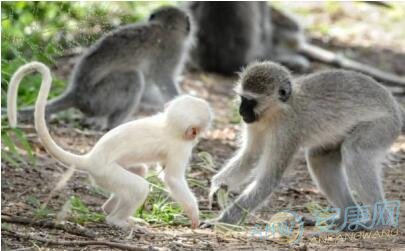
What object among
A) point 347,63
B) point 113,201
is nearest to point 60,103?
point 113,201

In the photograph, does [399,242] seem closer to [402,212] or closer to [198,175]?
[402,212]

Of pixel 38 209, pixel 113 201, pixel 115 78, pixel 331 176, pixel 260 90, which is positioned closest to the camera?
pixel 113 201

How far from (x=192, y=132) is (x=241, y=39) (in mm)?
9505

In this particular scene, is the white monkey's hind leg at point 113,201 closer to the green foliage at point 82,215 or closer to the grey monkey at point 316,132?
the green foliage at point 82,215

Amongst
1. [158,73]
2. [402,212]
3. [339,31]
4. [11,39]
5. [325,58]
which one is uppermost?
[339,31]

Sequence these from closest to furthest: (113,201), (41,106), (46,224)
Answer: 1. (41,106)
2. (46,224)
3. (113,201)

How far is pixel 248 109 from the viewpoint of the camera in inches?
273

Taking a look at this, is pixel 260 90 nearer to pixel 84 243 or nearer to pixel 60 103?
pixel 84 243

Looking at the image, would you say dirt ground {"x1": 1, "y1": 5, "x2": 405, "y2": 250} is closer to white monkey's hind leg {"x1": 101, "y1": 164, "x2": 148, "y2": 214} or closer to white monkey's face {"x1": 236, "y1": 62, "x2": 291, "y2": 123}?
white monkey's hind leg {"x1": 101, "y1": 164, "x2": 148, "y2": 214}

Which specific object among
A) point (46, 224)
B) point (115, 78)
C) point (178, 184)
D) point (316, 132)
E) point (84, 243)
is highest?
point (115, 78)

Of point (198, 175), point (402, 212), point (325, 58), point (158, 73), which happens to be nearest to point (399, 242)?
point (402, 212)

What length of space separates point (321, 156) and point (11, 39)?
2729 mm

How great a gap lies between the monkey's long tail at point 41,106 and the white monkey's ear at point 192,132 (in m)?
0.71

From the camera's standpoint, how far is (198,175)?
8562 millimetres
